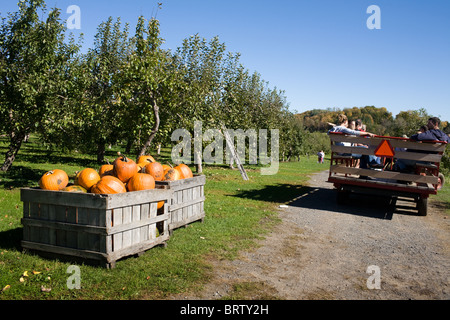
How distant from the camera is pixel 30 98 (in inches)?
446

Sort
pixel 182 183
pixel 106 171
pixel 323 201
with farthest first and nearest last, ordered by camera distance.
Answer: pixel 323 201 → pixel 182 183 → pixel 106 171

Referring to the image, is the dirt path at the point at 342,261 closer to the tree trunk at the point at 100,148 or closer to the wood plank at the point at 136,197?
the wood plank at the point at 136,197

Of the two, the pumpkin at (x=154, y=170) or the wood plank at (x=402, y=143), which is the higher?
the wood plank at (x=402, y=143)

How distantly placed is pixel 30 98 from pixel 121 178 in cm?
694

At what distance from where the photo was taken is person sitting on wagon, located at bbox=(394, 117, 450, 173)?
383 inches

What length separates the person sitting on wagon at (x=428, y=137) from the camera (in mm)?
9719

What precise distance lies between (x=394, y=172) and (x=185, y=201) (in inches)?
238

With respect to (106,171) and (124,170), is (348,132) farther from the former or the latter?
(106,171)

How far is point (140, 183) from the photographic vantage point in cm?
604

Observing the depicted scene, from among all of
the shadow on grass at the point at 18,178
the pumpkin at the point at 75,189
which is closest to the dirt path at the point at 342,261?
the pumpkin at the point at 75,189

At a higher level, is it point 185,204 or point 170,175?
point 170,175

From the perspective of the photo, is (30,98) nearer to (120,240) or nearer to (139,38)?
(139,38)

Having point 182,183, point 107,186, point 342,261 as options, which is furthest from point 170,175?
point 342,261

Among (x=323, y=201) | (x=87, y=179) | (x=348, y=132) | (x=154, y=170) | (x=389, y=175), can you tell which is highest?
(x=348, y=132)
